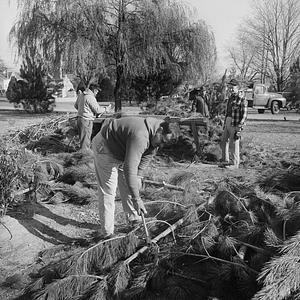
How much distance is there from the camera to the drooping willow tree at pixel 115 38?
15.5 m

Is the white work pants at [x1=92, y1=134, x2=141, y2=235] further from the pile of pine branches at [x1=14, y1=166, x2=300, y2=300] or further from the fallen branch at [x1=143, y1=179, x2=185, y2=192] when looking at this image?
the fallen branch at [x1=143, y1=179, x2=185, y2=192]

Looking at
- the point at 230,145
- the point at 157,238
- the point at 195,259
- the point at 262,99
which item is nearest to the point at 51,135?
the point at 230,145

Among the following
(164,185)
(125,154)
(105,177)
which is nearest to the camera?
(125,154)

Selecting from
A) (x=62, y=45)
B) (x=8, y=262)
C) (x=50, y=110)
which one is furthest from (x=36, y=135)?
(x=50, y=110)

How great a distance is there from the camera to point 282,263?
6.53 ft

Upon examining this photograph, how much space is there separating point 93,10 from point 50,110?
7.48 m

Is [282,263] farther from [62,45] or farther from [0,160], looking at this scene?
[62,45]

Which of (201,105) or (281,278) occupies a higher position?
(201,105)

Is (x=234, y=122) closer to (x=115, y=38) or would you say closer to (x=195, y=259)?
(x=195, y=259)

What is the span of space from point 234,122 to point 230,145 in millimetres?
486

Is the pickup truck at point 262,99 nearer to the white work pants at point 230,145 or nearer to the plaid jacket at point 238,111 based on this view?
the white work pants at point 230,145

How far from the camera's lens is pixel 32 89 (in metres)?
20.1

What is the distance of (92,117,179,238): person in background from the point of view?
9.59 feet

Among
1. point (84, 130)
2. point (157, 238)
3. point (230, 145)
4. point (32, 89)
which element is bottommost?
point (157, 238)
